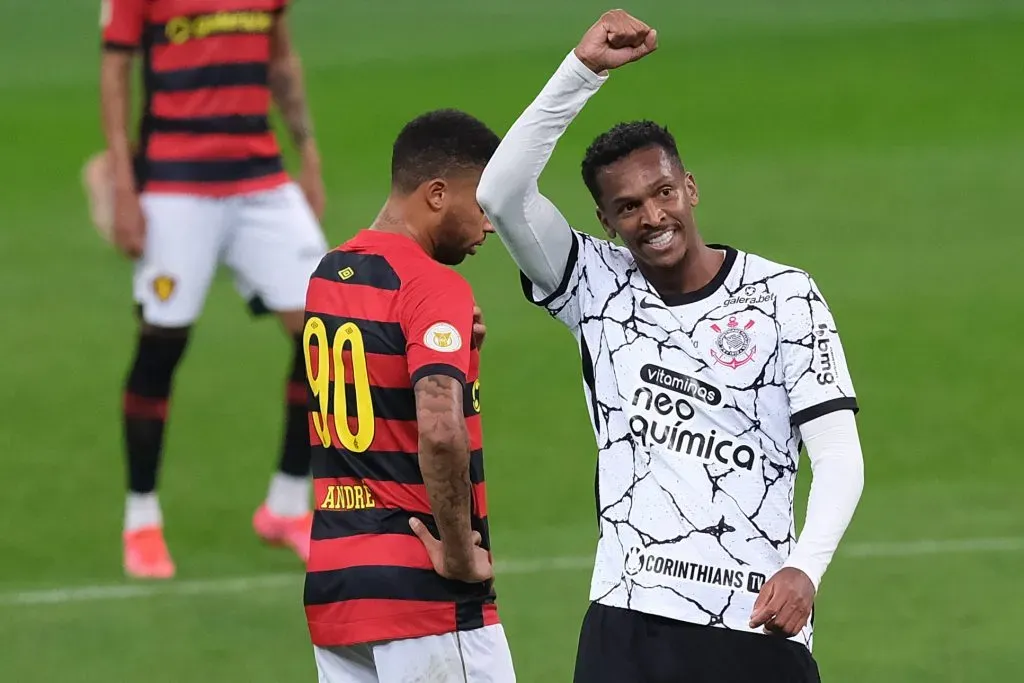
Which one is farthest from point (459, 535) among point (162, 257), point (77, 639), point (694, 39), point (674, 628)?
point (694, 39)

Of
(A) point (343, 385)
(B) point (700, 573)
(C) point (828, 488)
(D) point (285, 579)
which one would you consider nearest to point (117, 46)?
(D) point (285, 579)

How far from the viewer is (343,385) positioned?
176 inches

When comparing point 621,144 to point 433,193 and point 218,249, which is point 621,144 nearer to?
point 433,193

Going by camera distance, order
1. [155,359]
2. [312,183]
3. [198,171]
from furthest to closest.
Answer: [312,183] < [198,171] < [155,359]

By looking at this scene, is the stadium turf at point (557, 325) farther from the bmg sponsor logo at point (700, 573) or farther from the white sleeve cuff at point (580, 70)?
the white sleeve cuff at point (580, 70)

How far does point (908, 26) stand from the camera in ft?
67.4

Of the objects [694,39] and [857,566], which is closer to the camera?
[857,566]

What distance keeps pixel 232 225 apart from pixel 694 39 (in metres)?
13.0

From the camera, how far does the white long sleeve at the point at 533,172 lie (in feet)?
14.6

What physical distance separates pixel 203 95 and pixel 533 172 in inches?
140

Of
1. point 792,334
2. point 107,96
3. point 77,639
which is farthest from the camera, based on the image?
point 107,96

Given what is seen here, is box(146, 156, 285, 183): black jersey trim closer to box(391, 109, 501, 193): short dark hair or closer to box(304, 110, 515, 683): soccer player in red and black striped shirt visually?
box(391, 109, 501, 193): short dark hair

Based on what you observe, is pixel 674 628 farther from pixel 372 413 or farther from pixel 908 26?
pixel 908 26

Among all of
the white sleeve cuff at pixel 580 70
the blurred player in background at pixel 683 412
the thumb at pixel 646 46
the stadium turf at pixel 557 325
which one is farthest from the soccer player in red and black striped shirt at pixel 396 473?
the stadium turf at pixel 557 325
